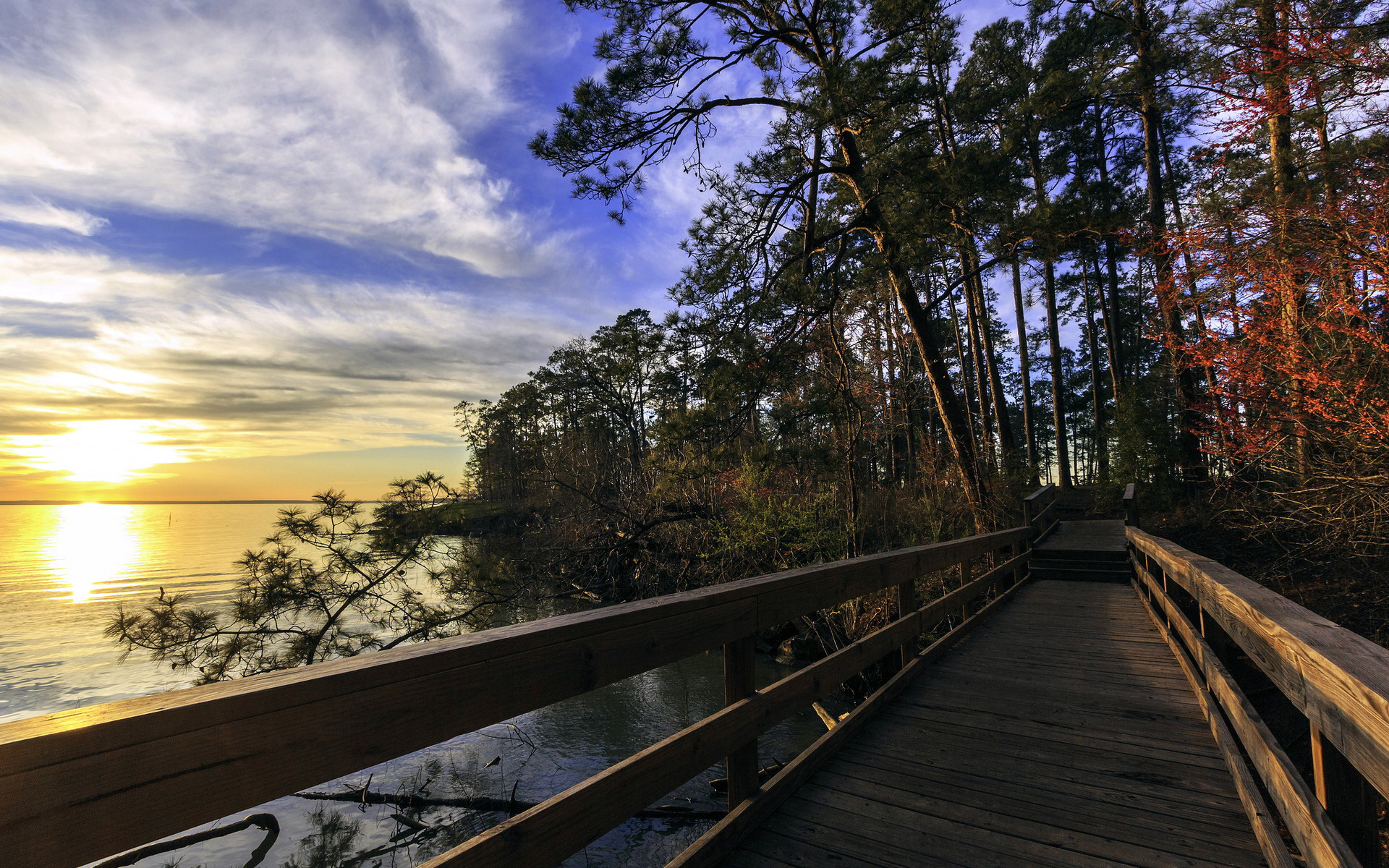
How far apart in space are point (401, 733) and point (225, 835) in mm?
5675

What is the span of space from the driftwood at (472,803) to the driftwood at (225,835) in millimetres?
320

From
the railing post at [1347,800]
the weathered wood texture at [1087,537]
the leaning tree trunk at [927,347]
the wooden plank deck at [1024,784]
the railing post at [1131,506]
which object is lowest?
the wooden plank deck at [1024,784]

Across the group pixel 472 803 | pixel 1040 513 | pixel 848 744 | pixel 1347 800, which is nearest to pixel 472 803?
pixel 472 803

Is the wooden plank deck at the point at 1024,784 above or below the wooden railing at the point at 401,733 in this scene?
below

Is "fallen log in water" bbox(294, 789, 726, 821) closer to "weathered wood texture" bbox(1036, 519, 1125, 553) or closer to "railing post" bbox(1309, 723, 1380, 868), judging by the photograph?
"railing post" bbox(1309, 723, 1380, 868)

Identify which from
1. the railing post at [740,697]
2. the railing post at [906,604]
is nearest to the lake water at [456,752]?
the railing post at [906,604]

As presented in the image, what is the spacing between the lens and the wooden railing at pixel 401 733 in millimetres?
867

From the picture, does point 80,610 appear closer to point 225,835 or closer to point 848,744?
point 225,835

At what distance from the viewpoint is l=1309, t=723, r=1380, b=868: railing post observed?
5.74ft

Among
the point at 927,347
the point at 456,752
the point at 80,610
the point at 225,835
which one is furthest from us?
the point at 80,610

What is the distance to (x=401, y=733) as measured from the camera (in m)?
1.31

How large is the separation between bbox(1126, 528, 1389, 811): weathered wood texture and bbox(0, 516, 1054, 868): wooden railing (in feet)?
5.57

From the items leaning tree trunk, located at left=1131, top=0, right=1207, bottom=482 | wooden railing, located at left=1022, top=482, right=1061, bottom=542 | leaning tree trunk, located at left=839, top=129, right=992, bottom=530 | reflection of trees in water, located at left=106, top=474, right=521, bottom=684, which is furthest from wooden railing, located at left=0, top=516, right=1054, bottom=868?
leaning tree trunk, located at left=1131, top=0, right=1207, bottom=482

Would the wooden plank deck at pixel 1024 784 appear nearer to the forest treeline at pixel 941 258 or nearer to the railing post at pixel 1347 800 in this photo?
the railing post at pixel 1347 800
